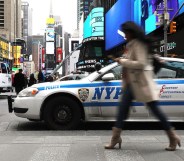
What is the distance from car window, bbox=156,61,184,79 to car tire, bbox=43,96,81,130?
1782 millimetres

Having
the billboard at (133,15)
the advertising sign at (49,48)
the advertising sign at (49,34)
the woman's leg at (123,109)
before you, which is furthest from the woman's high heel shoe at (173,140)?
the advertising sign at (49,34)

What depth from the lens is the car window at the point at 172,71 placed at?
325 inches

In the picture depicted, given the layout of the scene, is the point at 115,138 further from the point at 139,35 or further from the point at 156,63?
the point at 139,35

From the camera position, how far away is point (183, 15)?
29562 millimetres

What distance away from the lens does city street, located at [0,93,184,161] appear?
5.60 meters

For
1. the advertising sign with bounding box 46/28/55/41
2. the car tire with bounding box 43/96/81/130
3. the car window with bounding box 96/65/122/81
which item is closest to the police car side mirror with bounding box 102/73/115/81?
the car window with bounding box 96/65/122/81

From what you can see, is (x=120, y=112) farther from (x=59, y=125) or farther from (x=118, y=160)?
(x=59, y=125)

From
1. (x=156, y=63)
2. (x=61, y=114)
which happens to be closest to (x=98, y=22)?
(x=61, y=114)

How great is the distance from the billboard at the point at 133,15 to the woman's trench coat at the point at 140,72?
19.1 m

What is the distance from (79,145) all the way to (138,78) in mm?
1578

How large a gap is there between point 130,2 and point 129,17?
1.73 meters

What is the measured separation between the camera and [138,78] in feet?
18.5

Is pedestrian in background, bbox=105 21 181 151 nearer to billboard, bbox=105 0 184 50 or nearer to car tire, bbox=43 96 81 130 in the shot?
car tire, bbox=43 96 81 130

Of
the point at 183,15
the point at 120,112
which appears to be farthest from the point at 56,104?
the point at 183,15
